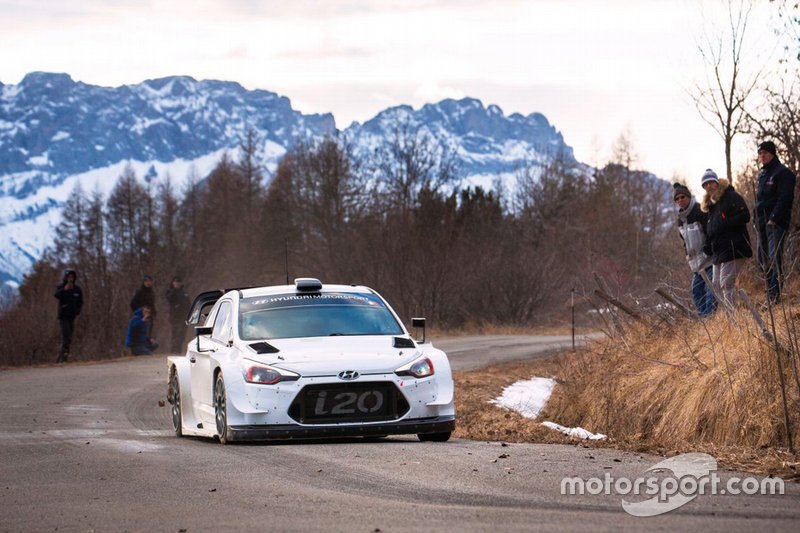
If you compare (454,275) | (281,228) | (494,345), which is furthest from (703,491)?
(281,228)

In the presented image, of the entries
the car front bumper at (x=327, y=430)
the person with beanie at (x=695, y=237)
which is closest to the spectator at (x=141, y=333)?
the person with beanie at (x=695, y=237)

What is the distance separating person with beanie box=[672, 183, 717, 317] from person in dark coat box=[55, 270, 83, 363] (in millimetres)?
18687

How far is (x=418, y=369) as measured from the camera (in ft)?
40.0

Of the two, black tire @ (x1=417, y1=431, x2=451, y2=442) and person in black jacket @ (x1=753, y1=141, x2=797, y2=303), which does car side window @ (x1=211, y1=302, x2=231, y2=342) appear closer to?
black tire @ (x1=417, y1=431, x2=451, y2=442)

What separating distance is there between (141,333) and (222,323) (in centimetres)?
2020

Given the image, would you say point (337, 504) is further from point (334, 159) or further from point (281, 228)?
point (281, 228)

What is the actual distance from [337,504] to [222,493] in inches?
39.8

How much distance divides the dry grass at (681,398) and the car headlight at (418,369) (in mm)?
1328

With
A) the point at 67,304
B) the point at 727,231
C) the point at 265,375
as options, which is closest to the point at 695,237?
the point at 727,231

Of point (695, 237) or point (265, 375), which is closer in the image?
point (265, 375)

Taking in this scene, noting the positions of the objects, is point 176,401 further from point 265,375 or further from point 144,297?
point 144,297

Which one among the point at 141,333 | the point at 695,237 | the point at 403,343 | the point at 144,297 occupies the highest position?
the point at 695,237

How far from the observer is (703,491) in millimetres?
8328

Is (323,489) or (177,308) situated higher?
(177,308)
